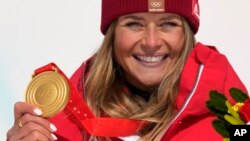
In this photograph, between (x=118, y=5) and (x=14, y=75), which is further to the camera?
(x=14, y=75)

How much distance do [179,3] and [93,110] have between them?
36 cm

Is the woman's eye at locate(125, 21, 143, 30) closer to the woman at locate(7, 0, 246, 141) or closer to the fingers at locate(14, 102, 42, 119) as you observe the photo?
the woman at locate(7, 0, 246, 141)

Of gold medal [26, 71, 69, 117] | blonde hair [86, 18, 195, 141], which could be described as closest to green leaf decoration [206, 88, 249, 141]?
gold medal [26, 71, 69, 117]

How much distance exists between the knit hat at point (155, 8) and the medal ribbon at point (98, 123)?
0.28 meters

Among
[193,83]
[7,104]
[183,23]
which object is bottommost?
[7,104]

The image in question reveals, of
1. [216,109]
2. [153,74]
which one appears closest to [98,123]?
[153,74]

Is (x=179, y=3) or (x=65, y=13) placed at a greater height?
(x=179, y=3)

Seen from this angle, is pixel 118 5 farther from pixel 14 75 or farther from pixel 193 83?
pixel 14 75

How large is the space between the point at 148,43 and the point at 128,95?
22cm

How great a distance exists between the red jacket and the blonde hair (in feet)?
0.19

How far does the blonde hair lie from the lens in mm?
1525

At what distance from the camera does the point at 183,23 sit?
5.05ft

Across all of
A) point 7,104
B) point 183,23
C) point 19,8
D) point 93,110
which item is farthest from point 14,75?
point 183,23

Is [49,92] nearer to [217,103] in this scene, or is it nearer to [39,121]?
[39,121]
